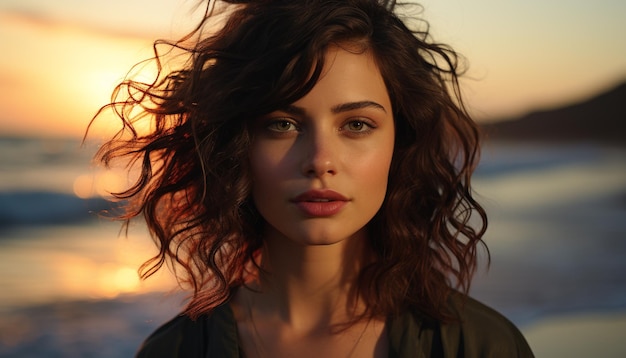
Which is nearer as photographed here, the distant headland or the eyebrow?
the eyebrow

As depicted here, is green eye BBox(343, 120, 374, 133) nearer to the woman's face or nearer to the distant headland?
the woman's face

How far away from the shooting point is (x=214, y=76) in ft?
9.18

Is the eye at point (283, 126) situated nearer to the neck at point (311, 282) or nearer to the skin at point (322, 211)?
the skin at point (322, 211)

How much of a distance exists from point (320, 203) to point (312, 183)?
2.6 inches

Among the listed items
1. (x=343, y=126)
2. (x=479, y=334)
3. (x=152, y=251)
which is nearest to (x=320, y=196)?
(x=343, y=126)

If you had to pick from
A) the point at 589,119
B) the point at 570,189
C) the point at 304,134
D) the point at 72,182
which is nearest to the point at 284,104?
the point at 304,134

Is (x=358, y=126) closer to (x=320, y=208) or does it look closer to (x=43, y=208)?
(x=320, y=208)

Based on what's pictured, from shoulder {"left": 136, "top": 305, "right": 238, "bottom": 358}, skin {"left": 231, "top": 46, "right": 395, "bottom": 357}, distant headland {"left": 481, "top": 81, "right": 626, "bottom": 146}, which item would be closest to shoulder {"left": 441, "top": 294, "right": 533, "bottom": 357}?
skin {"left": 231, "top": 46, "right": 395, "bottom": 357}

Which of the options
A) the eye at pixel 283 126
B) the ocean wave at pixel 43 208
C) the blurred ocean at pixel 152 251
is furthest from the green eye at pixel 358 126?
the ocean wave at pixel 43 208

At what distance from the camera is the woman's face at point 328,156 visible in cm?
258

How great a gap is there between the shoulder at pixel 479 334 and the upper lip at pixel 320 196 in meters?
0.53

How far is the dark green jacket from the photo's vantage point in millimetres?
2734

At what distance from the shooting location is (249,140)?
8.93ft

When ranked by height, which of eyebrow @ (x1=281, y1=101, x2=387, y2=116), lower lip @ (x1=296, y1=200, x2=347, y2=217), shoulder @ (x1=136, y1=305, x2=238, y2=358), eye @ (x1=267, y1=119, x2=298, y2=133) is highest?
eyebrow @ (x1=281, y1=101, x2=387, y2=116)
